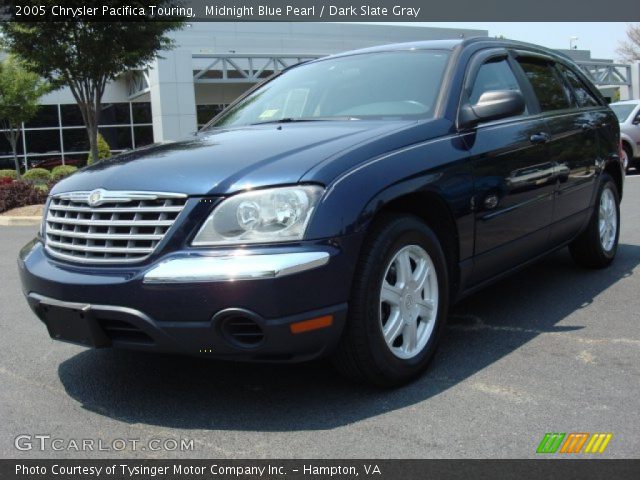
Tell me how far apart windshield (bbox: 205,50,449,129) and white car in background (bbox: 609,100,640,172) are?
13.1 m

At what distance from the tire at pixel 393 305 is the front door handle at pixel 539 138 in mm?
1289

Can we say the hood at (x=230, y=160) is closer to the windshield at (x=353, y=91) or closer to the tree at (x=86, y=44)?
the windshield at (x=353, y=91)

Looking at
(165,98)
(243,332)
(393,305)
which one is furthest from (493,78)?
(165,98)

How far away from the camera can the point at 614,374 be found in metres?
3.56

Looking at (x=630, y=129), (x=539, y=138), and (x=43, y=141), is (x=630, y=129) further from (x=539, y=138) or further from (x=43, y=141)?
(x=43, y=141)

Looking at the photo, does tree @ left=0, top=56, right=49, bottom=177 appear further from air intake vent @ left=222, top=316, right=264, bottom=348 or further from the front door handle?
air intake vent @ left=222, top=316, right=264, bottom=348

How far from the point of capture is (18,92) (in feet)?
85.2

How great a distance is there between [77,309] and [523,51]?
11.6 feet

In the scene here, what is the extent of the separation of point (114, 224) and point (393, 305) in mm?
1329

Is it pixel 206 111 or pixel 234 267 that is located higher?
pixel 206 111
